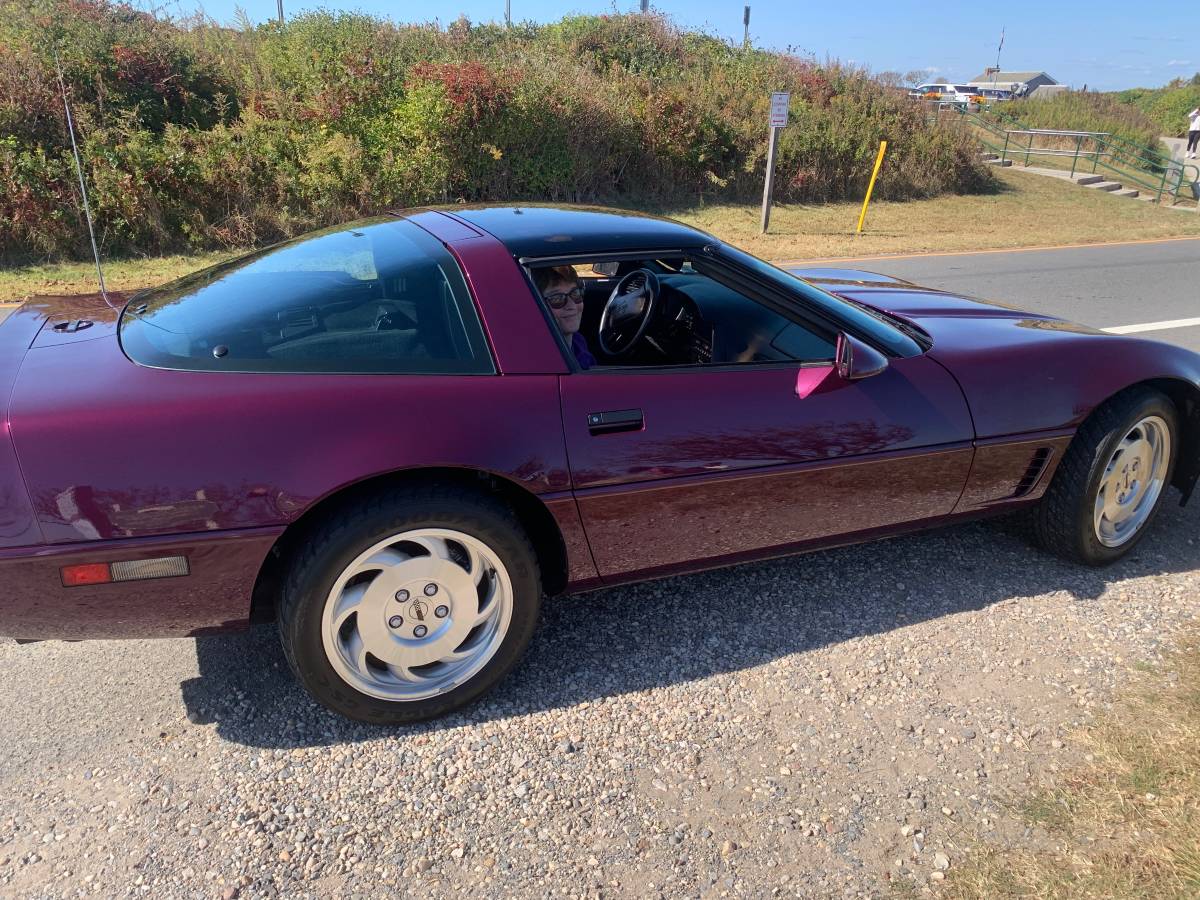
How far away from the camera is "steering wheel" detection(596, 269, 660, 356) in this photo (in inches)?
131

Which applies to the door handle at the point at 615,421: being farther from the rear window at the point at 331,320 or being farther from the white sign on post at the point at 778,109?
the white sign on post at the point at 778,109

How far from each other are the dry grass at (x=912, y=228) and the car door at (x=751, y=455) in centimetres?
873

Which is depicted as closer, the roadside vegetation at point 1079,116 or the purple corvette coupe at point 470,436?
the purple corvette coupe at point 470,436

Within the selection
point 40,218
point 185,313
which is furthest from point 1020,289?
point 40,218

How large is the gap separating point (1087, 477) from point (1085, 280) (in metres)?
8.66

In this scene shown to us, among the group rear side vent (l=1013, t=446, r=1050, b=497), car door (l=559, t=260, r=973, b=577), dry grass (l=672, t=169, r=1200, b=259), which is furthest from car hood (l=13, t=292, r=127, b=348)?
dry grass (l=672, t=169, r=1200, b=259)

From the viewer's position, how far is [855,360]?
110 inches

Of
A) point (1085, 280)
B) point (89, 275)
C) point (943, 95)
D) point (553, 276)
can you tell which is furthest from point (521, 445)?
point (943, 95)

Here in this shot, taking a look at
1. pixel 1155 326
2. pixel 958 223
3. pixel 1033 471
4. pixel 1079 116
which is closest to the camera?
pixel 1033 471

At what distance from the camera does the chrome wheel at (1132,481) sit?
3.37 m

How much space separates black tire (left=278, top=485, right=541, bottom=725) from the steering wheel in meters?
1.03

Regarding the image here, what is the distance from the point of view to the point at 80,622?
88.0 inches

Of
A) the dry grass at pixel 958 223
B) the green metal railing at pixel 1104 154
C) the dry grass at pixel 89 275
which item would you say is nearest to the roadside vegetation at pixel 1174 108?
the green metal railing at pixel 1104 154

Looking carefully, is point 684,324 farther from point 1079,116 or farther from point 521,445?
point 1079,116
